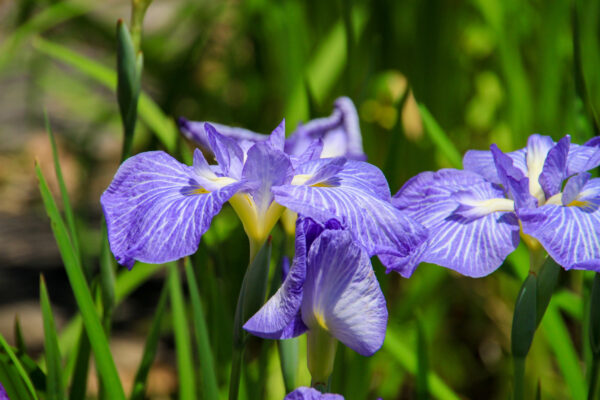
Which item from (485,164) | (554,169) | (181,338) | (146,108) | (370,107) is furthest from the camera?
(370,107)

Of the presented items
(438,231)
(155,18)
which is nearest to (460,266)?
(438,231)

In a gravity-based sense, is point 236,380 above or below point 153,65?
below

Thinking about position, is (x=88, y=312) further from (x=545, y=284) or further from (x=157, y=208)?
(x=545, y=284)

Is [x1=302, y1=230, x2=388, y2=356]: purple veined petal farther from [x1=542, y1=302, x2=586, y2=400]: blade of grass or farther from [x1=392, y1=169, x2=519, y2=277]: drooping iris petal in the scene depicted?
[x1=542, y1=302, x2=586, y2=400]: blade of grass

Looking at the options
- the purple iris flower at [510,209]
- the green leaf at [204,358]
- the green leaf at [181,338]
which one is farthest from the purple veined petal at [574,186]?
the green leaf at [181,338]

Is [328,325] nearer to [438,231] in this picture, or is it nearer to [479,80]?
[438,231]

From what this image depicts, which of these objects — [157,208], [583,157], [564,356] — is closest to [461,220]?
[583,157]
